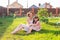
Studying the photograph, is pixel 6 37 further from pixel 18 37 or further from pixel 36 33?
pixel 36 33

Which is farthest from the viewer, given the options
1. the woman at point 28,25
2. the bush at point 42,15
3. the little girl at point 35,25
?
the bush at point 42,15

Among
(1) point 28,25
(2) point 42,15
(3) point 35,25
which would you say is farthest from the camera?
(2) point 42,15

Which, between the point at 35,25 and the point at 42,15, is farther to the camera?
the point at 42,15

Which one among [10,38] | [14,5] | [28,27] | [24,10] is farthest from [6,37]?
[14,5]

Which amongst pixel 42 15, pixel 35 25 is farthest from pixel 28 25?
pixel 42 15

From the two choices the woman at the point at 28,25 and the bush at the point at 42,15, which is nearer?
the woman at the point at 28,25

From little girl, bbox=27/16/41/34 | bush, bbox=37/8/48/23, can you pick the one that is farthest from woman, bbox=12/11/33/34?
bush, bbox=37/8/48/23

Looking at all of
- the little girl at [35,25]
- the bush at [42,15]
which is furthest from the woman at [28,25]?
the bush at [42,15]

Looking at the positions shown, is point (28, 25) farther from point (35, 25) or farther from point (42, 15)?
point (42, 15)

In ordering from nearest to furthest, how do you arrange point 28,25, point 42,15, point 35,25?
point 28,25 < point 35,25 < point 42,15

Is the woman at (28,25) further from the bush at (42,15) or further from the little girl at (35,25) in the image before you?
the bush at (42,15)

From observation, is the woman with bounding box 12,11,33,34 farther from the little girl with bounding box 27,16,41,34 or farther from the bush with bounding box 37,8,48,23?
the bush with bounding box 37,8,48,23

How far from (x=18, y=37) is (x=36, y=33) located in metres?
0.93

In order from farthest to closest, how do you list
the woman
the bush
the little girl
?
the bush
the little girl
the woman
